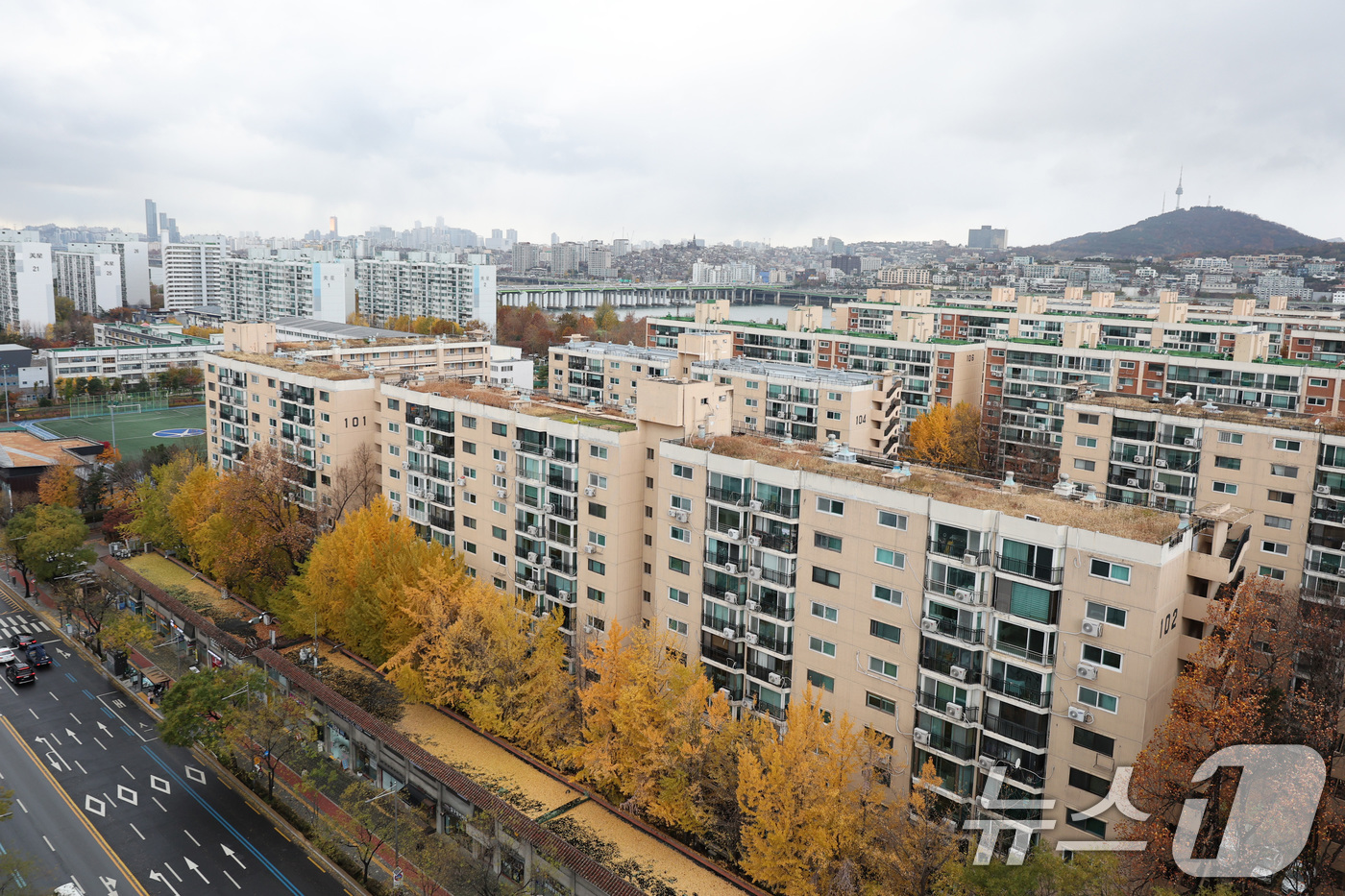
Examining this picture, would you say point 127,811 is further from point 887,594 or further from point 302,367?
point 887,594

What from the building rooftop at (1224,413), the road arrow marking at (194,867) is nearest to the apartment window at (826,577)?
the road arrow marking at (194,867)

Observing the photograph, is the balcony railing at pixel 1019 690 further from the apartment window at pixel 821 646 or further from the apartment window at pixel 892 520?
the apartment window at pixel 821 646

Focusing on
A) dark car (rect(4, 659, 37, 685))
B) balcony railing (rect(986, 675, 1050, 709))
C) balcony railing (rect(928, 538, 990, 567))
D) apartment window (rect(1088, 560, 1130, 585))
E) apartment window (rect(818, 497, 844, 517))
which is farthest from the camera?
dark car (rect(4, 659, 37, 685))

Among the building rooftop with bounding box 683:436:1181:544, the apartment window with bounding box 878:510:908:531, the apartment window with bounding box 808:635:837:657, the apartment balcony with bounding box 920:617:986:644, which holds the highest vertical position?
the building rooftop with bounding box 683:436:1181:544

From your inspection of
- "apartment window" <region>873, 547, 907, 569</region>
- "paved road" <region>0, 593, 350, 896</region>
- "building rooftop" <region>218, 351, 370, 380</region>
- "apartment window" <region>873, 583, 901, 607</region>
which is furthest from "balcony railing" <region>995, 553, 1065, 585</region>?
"building rooftop" <region>218, 351, 370, 380</region>

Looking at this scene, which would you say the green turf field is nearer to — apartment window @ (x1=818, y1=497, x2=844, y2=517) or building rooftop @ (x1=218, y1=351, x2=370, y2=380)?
building rooftop @ (x1=218, y1=351, x2=370, y2=380)

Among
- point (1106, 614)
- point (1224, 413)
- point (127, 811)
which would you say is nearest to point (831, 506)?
point (1106, 614)
